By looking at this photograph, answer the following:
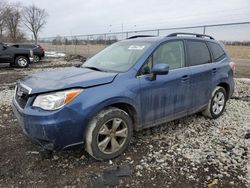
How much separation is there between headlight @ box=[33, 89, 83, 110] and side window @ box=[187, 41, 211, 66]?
2342 mm

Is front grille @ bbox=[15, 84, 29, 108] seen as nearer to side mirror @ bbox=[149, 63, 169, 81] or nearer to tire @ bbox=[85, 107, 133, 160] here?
tire @ bbox=[85, 107, 133, 160]

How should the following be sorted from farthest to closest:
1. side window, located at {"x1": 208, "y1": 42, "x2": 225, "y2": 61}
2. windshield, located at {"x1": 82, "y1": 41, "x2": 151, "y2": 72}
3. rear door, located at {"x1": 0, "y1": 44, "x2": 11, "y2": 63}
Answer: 1. rear door, located at {"x1": 0, "y1": 44, "x2": 11, "y2": 63}
2. side window, located at {"x1": 208, "y1": 42, "x2": 225, "y2": 61}
3. windshield, located at {"x1": 82, "y1": 41, "x2": 151, "y2": 72}

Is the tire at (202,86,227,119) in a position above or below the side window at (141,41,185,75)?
below

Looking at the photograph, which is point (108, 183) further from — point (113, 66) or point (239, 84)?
point (239, 84)

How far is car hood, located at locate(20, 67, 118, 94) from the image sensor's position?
3217mm

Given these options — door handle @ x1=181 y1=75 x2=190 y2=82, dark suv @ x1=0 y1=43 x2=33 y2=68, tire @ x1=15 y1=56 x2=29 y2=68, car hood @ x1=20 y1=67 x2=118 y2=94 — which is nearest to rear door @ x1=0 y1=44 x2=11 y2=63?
dark suv @ x1=0 y1=43 x2=33 y2=68

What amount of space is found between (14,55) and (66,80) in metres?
13.1

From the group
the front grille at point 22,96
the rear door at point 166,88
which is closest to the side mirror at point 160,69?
the rear door at point 166,88

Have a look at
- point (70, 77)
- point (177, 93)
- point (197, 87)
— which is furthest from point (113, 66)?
point (197, 87)

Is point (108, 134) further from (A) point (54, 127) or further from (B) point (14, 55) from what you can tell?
(B) point (14, 55)

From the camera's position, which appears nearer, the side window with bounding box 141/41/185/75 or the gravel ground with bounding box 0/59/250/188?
the gravel ground with bounding box 0/59/250/188

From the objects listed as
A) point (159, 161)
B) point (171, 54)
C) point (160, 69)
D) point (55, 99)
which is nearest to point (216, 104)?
point (171, 54)

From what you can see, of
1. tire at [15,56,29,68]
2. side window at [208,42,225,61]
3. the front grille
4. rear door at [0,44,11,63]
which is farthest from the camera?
tire at [15,56,29,68]

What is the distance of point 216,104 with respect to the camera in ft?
17.3
